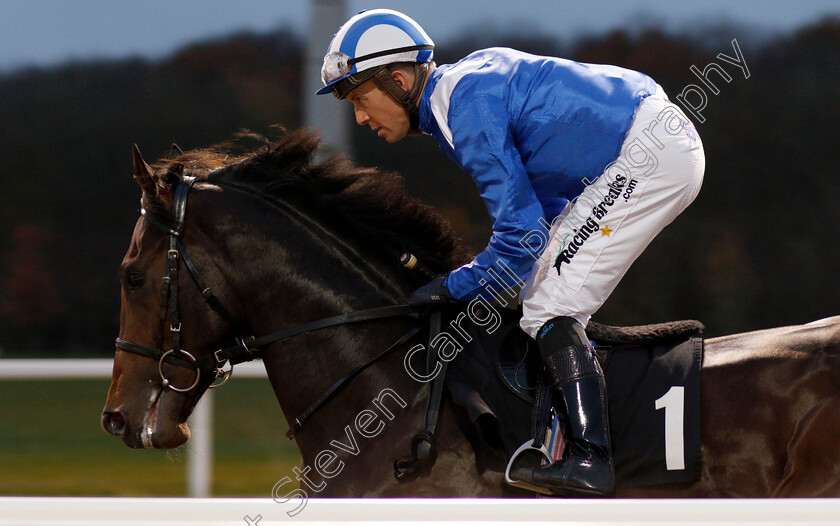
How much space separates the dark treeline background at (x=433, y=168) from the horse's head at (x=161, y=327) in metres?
3.16

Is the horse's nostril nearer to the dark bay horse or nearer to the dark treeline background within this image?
the dark bay horse

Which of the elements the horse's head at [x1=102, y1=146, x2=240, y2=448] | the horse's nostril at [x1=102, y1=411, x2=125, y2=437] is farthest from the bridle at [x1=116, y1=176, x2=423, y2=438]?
the horse's nostril at [x1=102, y1=411, x2=125, y2=437]

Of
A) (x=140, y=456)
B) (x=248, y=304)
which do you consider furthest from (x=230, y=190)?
(x=140, y=456)

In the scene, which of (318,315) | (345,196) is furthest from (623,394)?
(345,196)

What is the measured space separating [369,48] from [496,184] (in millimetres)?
513

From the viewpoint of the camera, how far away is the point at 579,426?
194 cm

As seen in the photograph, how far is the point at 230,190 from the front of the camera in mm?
2320

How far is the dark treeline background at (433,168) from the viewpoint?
6207mm

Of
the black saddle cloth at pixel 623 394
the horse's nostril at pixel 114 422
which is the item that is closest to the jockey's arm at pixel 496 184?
the black saddle cloth at pixel 623 394

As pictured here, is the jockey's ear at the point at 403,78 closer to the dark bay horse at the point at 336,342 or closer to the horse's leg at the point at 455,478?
the dark bay horse at the point at 336,342

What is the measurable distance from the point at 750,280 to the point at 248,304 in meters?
4.93

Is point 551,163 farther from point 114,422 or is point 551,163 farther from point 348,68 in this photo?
point 114,422

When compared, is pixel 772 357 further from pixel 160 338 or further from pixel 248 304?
pixel 160 338

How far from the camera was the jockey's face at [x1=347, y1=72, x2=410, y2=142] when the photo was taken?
2.27 m
